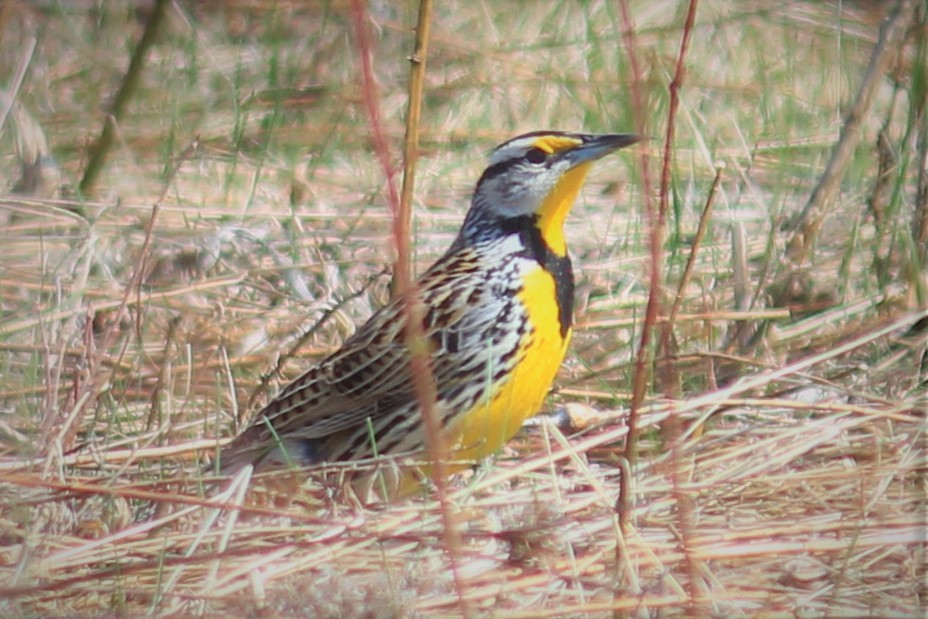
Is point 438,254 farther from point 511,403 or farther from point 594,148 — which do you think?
point 511,403

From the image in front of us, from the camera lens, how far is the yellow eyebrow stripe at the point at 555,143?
12.0 ft

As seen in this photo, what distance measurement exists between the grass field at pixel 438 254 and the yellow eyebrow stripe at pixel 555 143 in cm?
31

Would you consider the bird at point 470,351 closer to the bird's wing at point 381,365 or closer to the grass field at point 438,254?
the bird's wing at point 381,365

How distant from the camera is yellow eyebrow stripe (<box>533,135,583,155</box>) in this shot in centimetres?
366

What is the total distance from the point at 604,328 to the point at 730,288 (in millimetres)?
367

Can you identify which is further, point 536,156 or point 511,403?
point 536,156

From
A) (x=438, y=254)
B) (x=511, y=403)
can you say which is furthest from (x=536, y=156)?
(x=438, y=254)

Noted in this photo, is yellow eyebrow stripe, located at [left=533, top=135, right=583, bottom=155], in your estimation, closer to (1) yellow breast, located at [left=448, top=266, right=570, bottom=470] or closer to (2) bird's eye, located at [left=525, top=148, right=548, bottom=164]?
(2) bird's eye, located at [left=525, top=148, right=548, bottom=164]

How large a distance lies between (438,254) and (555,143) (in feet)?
4.25

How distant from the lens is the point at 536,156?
3.69 m

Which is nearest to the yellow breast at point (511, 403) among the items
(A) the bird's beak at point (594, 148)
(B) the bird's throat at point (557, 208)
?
(B) the bird's throat at point (557, 208)

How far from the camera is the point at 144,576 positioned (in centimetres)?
277

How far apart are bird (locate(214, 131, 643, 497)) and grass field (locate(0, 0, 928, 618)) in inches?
5.6

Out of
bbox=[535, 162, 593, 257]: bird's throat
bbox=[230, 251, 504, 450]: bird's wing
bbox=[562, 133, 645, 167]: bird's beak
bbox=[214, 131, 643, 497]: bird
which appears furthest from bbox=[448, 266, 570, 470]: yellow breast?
bbox=[562, 133, 645, 167]: bird's beak
